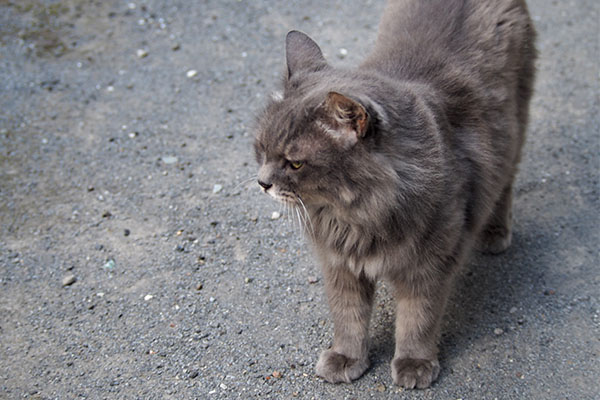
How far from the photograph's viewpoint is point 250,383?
2.71 m

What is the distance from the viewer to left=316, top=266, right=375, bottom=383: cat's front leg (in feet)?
8.83

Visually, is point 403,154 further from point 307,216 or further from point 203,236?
point 203,236

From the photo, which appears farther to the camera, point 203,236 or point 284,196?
point 203,236

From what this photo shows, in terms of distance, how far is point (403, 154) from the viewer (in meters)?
2.23

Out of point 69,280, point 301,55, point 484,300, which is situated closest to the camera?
point 301,55

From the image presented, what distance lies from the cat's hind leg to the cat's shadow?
0.20 ft

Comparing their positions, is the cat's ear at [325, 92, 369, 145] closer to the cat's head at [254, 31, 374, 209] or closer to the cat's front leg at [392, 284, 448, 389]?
the cat's head at [254, 31, 374, 209]

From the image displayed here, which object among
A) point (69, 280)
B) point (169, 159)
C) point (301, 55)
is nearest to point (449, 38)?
point (301, 55)

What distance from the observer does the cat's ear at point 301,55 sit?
2553 mm

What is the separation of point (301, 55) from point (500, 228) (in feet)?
5.10

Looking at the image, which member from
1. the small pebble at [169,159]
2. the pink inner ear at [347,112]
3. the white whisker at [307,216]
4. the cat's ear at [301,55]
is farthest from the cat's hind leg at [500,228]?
the small pebble at [169,159]

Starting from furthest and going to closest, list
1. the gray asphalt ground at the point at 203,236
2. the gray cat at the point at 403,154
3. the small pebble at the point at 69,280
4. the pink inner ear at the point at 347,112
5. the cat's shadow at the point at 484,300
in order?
the small pebble at the point at 69,280 → the cat's shadow at the point at 484,300 → the gray asphalt ground at the point at 203,236 → the gray cat at the point at 403,154 → the pink inner ear at the point at 347,112

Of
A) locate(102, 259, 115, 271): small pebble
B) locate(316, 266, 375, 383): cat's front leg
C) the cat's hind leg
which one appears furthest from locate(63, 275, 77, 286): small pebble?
the cat's hind leg

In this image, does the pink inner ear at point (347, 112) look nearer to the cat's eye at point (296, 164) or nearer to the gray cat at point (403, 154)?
the gray cat at point (403, 154)
